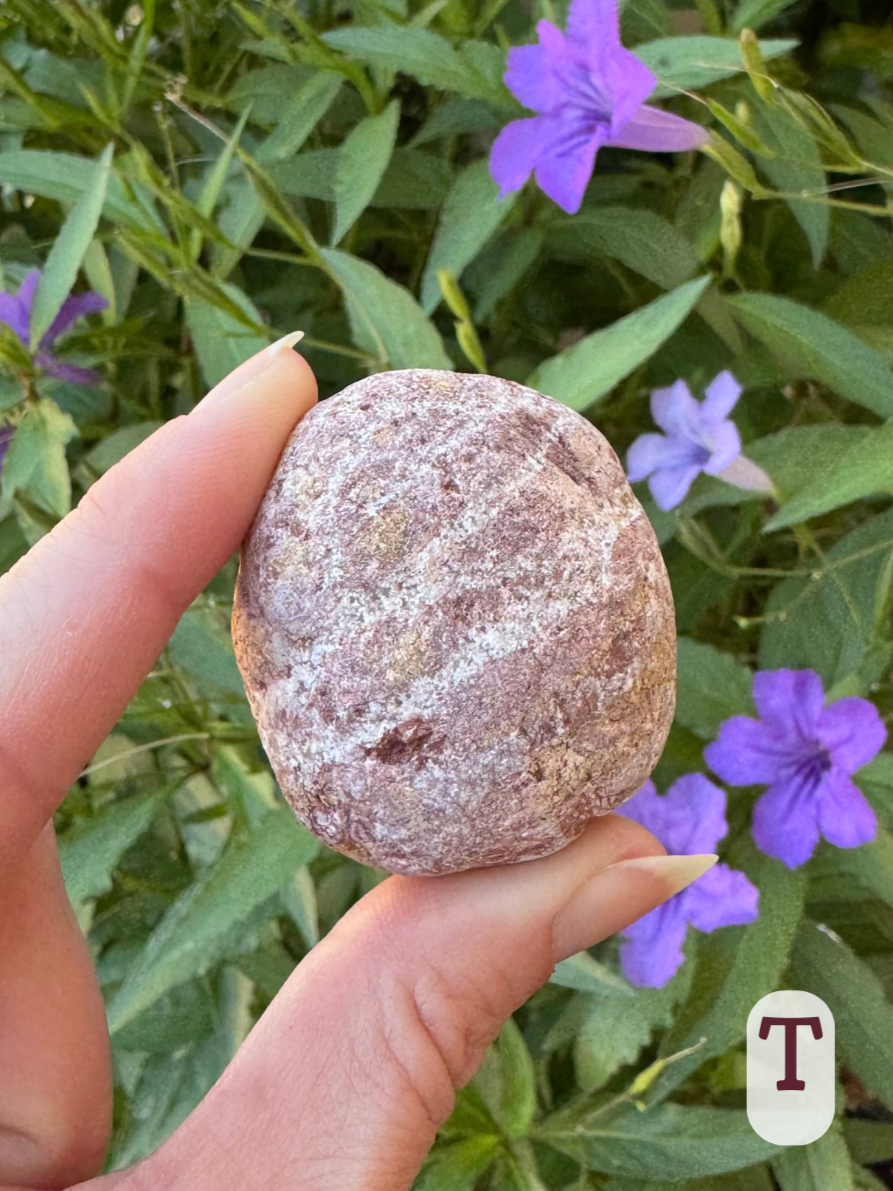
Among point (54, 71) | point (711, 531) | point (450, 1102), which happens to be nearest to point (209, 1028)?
point (450, 1102)

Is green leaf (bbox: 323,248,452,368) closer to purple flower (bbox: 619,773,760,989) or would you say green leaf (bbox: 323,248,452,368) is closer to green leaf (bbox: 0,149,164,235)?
green leaf (bbox: 0,149,164,235)

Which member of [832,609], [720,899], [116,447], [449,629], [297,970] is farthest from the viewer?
[116,447]

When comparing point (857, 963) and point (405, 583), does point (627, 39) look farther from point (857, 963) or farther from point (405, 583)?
point (857, 963)

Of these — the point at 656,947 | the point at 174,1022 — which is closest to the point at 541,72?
the point at 656,947

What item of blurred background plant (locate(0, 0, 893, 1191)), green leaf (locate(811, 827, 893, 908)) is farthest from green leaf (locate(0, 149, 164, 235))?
green leaf (locate(811, 827, 893, 908))

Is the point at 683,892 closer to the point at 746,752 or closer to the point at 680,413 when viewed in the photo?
the point at 746,752
